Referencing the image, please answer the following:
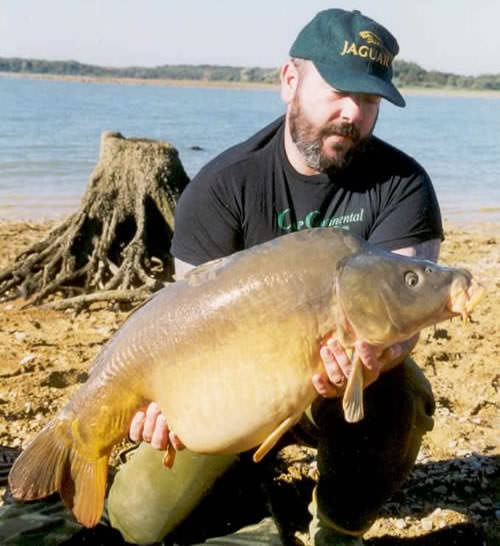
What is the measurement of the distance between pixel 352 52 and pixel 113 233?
3.79 meters

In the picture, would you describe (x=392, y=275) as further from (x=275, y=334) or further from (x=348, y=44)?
(x=348, y=44)

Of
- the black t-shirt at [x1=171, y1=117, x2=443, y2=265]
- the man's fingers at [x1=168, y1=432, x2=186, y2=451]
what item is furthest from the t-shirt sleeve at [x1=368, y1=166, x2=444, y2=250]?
the man's fingers at [x1=168, y1=432, x2=186, y2=451]

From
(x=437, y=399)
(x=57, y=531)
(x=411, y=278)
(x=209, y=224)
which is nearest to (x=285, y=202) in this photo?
(x=209, y=224)

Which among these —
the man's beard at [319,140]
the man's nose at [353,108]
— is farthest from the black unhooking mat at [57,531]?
the man's nose at [353,108]

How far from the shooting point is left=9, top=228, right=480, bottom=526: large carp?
2.49 m

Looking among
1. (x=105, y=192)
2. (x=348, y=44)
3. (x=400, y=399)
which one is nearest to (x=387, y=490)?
(x=400, y=399)

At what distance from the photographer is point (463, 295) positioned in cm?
243

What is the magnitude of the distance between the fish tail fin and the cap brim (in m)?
1.65

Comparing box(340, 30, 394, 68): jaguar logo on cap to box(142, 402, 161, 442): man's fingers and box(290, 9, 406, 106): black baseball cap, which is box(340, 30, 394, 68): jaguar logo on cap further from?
box(142, 402, 161, 442): man's fingers

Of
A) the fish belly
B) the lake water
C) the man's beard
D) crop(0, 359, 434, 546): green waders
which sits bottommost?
the lake water

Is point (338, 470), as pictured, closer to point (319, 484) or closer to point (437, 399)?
point (319, 484)

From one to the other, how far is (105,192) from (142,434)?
412cm

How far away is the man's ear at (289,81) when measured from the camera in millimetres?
3463

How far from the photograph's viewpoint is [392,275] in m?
2.51
